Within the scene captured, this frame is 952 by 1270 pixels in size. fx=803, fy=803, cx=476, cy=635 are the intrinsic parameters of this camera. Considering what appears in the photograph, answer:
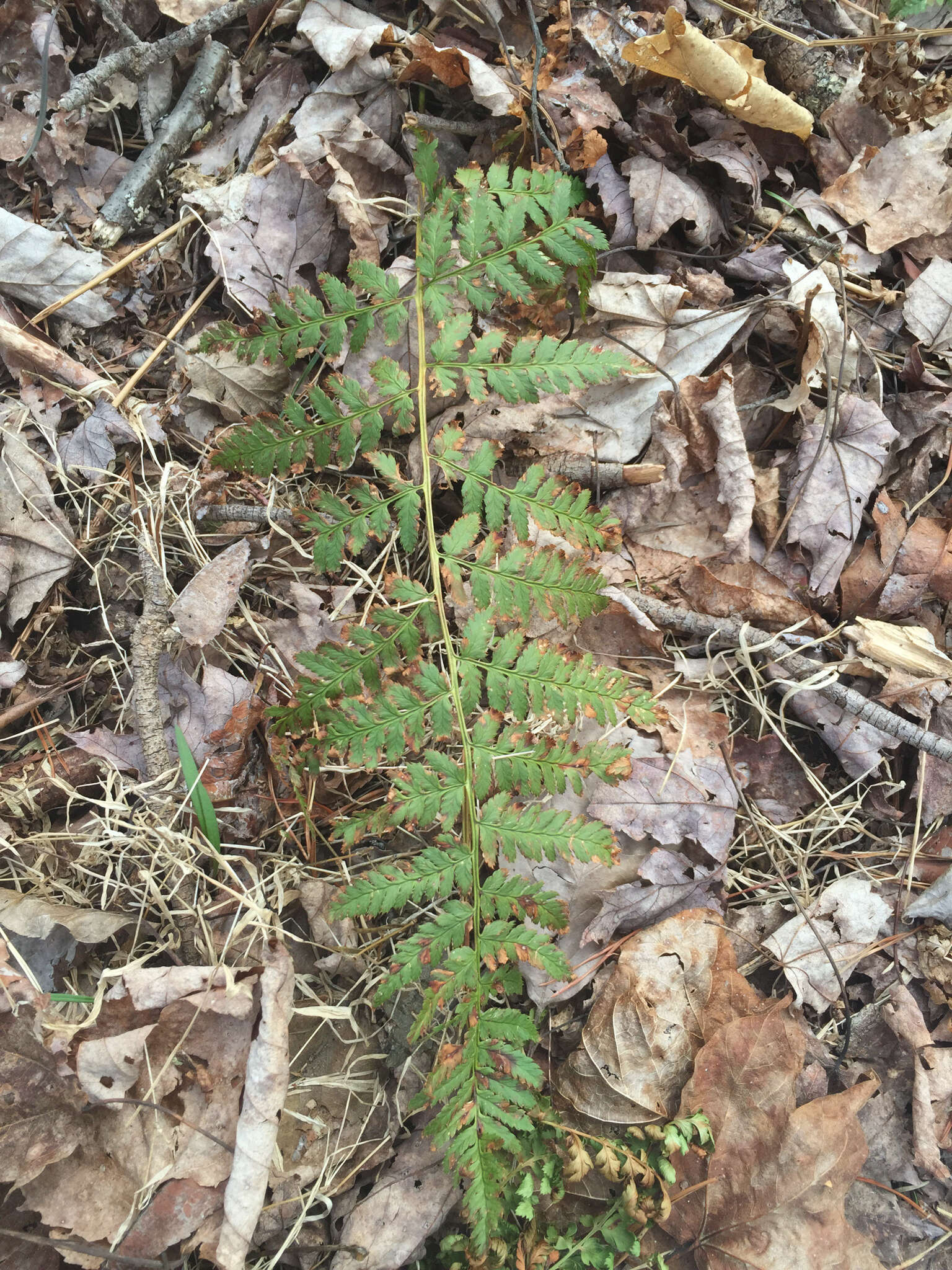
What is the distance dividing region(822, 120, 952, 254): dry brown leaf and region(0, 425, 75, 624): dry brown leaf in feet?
10.1

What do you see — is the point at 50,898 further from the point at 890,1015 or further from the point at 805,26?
the point at 805,26

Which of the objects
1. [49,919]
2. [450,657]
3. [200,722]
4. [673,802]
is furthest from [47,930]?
[673,802]

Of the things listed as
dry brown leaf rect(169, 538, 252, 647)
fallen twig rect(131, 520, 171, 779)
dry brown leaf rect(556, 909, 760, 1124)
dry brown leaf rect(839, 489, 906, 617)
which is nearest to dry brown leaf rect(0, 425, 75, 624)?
fallen twig rect(131, 520, 171, 779)

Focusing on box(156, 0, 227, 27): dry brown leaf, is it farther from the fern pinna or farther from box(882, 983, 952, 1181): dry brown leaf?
box(882, 983, 952, 1181): dry brown leaf

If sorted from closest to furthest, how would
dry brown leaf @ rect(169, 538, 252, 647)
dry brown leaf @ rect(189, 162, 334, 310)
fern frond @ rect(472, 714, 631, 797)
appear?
fern frond @ rect(472, 714, 631, 797), dry brown leaf @ rect(169, 538, 252, 647), dry brown leaf @ rect(189, 162, 334, 310)

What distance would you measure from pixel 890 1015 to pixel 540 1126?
1.20 m

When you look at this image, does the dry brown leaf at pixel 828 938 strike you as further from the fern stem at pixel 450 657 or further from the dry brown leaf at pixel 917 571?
the fern stem at pixel 450 657

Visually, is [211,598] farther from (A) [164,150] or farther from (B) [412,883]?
(A) [164,150]

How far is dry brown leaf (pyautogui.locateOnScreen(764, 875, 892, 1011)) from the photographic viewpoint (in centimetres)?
262

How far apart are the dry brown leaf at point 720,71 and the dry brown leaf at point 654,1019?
282cm

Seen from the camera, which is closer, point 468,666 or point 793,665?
point 468,666

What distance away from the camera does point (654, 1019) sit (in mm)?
2471

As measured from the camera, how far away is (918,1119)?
8.39 feet

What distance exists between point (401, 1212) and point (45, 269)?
338 centimetres
